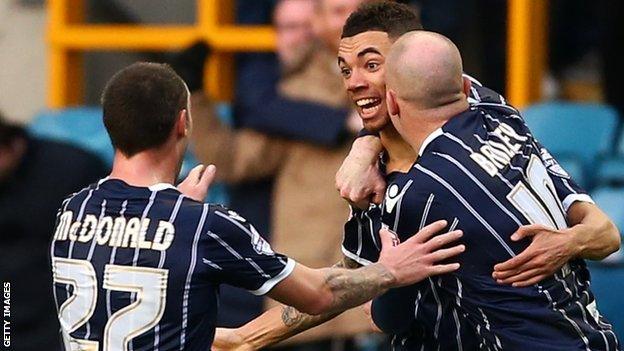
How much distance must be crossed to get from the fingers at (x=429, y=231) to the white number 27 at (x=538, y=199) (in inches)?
8.0

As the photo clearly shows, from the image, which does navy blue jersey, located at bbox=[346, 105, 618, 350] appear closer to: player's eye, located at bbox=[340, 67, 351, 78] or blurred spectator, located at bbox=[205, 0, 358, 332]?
player's eye, located at bbox=[340, 67, 351, 78]

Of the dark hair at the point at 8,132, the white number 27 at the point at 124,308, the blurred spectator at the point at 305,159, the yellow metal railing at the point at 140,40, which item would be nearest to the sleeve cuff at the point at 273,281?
the white number 27 at the point at 124,308

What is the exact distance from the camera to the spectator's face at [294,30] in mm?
7340

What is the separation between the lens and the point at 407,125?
4762mm

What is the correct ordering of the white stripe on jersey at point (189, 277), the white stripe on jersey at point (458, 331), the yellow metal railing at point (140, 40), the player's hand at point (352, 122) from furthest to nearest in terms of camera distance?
the yellow metal railing at point (140, 40) < the player's hand at point (352, 122) < the white stripe on jersey at point (458, 331) < the white stripe on jersey at point (189, 277)

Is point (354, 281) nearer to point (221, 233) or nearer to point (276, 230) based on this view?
point (221, 233)

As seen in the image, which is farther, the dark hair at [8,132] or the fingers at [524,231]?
the dark hair at [8,132]

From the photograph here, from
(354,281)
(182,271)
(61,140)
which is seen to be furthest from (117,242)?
(61,140)

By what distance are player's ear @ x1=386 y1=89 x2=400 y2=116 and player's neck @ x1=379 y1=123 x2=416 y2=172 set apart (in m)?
0.27

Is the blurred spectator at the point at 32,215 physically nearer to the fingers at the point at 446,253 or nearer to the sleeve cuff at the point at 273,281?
the sleeve cuff at the point at 273,281

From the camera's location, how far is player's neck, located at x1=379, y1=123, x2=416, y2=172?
16.6 feet

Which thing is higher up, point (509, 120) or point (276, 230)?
point (509, 120)

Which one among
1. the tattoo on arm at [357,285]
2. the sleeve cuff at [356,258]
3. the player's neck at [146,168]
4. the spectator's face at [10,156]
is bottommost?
the spectator's face at [10,156]

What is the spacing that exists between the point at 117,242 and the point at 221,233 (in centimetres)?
29
